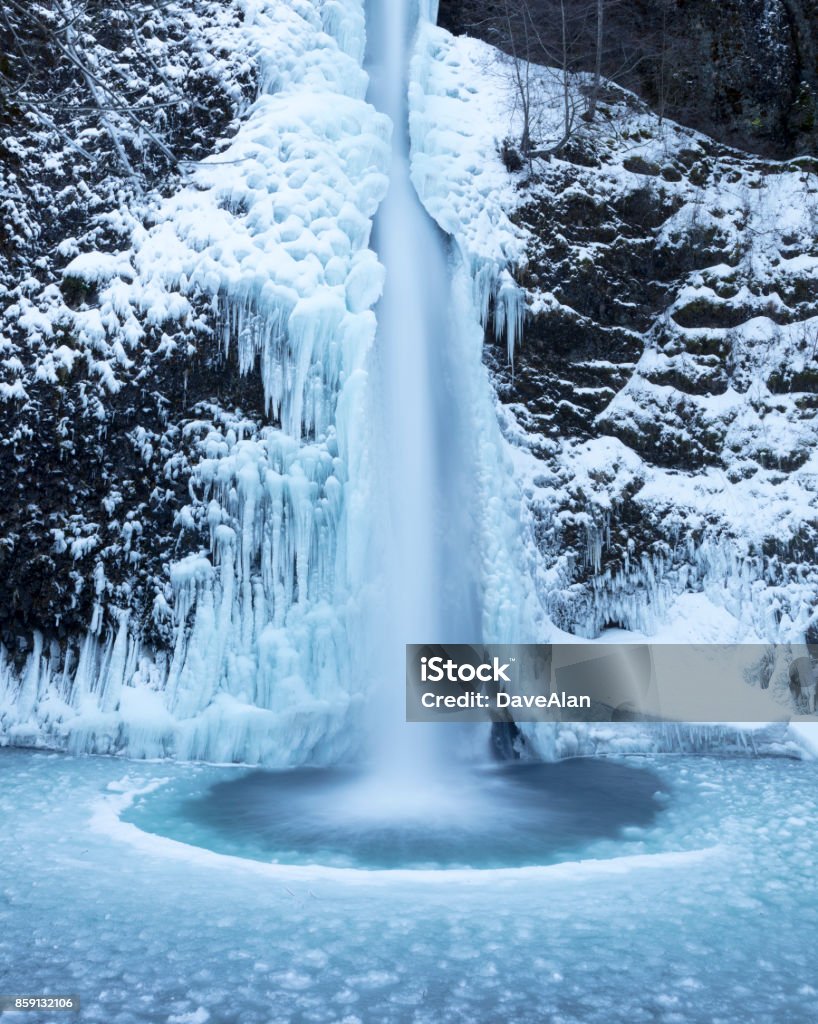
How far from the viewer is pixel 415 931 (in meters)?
3.30

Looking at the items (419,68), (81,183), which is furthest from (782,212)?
(81,183)

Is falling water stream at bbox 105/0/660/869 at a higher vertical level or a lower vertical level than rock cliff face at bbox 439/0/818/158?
lower

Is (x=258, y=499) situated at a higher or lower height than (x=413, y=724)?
higher

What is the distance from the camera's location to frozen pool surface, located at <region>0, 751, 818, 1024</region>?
275 centimetres

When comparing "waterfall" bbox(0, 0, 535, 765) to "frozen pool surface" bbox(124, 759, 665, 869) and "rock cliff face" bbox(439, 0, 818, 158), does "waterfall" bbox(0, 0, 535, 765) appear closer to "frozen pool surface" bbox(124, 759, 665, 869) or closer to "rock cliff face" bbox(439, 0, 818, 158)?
"frozen pool surface" bbox(124, 759, 665, 869)

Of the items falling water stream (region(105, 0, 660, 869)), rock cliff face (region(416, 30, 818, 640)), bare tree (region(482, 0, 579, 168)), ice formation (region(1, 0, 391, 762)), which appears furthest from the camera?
bare tree (region(482, 0, 579, 168))

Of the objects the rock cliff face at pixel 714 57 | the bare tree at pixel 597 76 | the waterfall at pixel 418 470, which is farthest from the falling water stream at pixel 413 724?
the rock cliff face at pixel 714 57

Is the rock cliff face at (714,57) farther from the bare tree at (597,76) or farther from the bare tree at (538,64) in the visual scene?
the bare tree at (597,76)

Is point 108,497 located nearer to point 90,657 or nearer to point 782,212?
point 90,657

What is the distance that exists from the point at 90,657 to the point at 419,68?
20.2ft

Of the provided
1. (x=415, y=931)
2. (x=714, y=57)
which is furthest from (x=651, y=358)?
(x=415, y=931)

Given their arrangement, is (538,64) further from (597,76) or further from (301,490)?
(301,490)

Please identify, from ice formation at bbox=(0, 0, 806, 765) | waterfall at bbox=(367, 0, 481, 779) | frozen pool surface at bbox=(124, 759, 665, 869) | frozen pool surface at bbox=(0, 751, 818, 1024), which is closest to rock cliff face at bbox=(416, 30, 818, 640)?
ice formation at bbox=(0, 0, 806, 765)

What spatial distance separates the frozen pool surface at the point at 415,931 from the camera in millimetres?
2752
